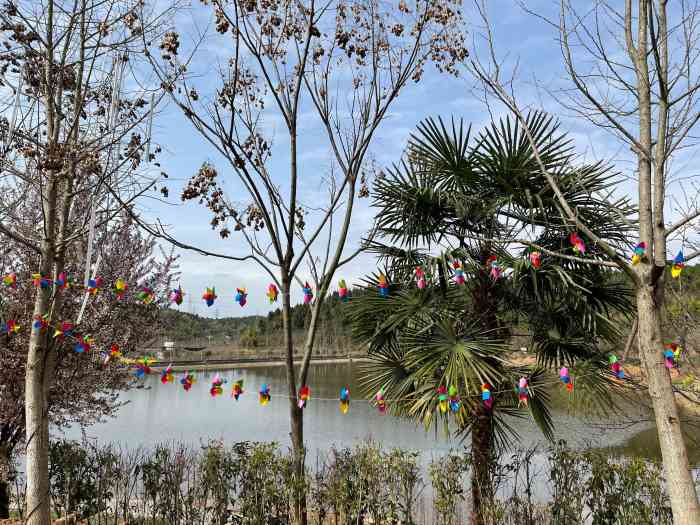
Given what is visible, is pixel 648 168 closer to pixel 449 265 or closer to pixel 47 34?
pixel 449 265

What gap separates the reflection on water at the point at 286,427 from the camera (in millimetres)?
10691

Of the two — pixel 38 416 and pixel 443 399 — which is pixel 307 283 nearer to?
pixel 443 399

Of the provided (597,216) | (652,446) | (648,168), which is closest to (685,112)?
(648,168)

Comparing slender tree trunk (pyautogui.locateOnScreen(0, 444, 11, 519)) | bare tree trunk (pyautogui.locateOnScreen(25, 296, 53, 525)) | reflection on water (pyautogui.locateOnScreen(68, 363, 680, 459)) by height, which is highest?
bare tree trunk (pyautogui.locateOnScreen(25, 296, 53, 525))

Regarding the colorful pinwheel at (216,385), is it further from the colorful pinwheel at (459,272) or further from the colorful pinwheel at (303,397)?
the colorful pinwheel at (459,272)

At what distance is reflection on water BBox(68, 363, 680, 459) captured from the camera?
35.1 feet

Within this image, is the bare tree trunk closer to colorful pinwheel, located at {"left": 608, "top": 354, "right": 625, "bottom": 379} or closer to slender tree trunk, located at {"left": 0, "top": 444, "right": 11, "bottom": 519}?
slender tree trunk, located at {"left": 0, "top": 444, "right": 11, "bottom": 519}

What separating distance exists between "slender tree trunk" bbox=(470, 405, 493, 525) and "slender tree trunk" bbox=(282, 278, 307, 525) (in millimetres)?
1410

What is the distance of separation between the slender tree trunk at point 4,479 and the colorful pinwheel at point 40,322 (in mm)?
1935

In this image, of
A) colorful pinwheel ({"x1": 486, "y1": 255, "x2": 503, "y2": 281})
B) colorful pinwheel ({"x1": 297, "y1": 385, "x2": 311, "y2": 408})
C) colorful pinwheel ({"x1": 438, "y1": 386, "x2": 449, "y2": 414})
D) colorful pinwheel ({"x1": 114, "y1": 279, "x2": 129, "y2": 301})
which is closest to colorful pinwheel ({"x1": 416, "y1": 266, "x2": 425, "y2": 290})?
colorful pinwheel ({"x1": 486, "y1": 255, "x2": 503, "y2": 281})

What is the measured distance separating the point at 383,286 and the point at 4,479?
3.99 metres

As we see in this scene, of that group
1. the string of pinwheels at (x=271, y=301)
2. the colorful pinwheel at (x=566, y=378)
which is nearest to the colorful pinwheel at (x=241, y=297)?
the string of pinwheels at (x=271, y=301)


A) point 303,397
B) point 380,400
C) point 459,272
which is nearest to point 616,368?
point 459,272

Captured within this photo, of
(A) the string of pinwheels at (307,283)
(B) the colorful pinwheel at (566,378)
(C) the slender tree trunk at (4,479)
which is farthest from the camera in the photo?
(C) the slender tree trunk at (4,479)
